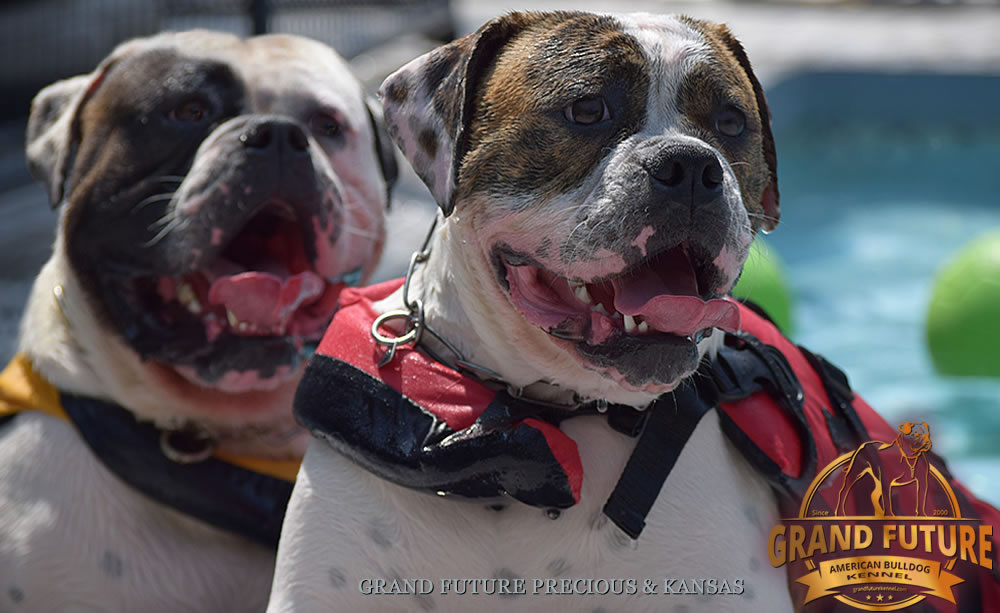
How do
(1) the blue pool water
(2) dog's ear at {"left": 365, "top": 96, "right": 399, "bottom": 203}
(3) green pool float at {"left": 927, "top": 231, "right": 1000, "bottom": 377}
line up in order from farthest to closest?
(1) the blue pool water → (3) green pool float at {"left": 927, "top": 231, "right": 1000, "bottom": 377} → (2) dog's ear at {"left": 365, "top": 96, "right": 399, "bottom": 203}

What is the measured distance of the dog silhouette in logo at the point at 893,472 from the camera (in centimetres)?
223

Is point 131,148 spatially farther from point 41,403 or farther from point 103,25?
point 103,25

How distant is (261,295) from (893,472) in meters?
1.47

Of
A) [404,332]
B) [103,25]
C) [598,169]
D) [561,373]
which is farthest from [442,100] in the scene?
[103,25]

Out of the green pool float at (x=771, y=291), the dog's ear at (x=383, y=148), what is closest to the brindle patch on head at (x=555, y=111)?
the dog's ear at (x=383, y=148)

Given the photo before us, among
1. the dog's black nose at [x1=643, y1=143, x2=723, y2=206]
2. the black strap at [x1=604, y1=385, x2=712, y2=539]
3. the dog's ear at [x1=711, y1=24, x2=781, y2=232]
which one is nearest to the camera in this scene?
the dog's black nose at [x1=643, y1=143, x2=723, y2=206]

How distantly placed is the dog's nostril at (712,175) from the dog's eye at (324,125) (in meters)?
1.37

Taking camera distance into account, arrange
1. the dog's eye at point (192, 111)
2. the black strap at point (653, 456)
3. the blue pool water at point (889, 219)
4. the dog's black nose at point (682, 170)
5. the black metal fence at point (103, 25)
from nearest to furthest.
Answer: the dog's black nose at point (682, 170), the black strap at point (653, 456), the dog's eye at point (192, 111), the blue pool water at point (889, 219), the black metal fence at point (103, 25)

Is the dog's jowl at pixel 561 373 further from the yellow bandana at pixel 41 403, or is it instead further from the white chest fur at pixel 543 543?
the yellow bandana at pixel 41 403

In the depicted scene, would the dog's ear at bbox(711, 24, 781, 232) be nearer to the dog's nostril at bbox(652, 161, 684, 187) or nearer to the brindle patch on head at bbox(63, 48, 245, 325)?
the dog's nostril at bbox(652, 161, 684, 187)

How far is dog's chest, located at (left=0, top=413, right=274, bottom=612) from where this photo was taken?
8.58 ft

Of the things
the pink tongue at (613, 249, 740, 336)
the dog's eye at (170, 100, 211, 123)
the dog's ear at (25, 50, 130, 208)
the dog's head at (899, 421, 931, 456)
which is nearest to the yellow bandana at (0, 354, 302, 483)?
the dog's ear at (25, 50, 130, 208)

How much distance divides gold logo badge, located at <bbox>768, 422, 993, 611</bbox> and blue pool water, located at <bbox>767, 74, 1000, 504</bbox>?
2986 millimetres

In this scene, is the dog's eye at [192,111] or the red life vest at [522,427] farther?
the dog's eye at [192,111]
